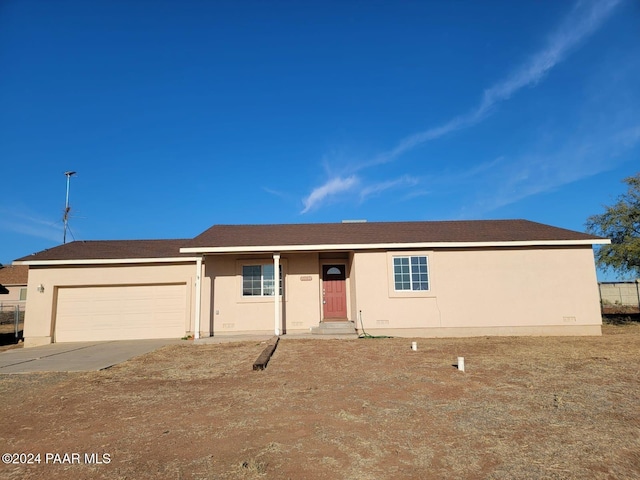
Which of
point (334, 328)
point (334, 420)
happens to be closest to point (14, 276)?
point (334, 328)

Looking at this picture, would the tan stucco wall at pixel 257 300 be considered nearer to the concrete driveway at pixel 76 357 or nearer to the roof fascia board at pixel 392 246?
the roof fascia board at pixel 392 246

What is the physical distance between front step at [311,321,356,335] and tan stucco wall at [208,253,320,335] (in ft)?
1.21

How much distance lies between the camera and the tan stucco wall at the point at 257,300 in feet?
44.5

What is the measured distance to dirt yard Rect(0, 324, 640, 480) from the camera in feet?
12.0

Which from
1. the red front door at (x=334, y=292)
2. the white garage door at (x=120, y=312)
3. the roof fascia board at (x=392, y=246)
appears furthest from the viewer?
the white garage door at (x=120, y=312)

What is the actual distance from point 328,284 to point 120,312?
313 inches

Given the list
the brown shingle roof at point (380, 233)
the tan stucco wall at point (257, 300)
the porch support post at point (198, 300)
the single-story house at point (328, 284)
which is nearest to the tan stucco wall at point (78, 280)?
the single-story house at point (328, 284)

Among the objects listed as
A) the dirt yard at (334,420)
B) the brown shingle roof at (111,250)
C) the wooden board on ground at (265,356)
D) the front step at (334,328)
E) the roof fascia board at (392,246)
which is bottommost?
the dirt yard at (334,420)

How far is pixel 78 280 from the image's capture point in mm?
14344

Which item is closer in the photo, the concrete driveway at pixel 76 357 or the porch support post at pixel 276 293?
the concrete driveway at pixel 76 357

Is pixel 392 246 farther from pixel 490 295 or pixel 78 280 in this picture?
pixel 78 280

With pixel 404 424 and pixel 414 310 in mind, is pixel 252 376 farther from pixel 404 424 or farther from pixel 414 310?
pixel 414 310

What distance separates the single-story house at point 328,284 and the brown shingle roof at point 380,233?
74mm

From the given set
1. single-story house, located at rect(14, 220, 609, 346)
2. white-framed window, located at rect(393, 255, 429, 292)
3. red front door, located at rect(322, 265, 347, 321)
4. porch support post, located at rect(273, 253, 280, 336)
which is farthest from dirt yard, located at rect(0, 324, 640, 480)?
red front door, located at rect(322, 265, 347, 321)
